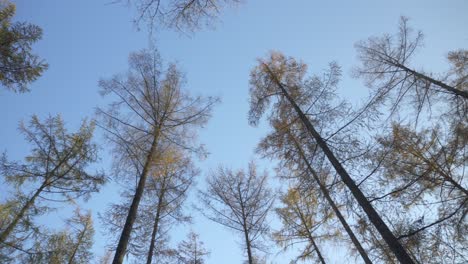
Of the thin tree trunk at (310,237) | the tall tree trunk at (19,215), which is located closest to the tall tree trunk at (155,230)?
the tall tree trunk at (19,215)

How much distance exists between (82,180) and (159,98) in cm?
385

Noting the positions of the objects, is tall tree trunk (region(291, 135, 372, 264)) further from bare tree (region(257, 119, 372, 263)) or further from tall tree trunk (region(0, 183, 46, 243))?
tall tree trunk (region(0, 183, 46, 243))

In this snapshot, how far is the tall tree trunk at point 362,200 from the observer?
443cm

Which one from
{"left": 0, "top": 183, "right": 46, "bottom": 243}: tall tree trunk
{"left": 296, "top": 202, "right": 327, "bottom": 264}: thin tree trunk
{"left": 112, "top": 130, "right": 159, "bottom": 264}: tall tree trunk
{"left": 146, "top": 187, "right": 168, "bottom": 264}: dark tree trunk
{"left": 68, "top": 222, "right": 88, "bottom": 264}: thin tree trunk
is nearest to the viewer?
{"left": 112, "top": 130, "right": 159, "bottom": 264}: tall tree trunk

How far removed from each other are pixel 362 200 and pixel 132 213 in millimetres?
5520

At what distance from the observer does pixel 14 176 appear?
8.12m

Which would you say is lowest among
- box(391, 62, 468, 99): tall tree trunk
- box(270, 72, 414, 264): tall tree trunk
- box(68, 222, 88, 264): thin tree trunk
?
box(270, 72, 414, 264): tall tree trunk

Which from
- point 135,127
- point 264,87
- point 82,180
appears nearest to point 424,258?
point 264,87

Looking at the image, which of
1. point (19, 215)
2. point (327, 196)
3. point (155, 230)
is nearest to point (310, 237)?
point (327, 196)

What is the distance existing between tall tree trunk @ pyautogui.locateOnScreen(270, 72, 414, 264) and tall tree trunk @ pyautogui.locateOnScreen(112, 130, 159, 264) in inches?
186

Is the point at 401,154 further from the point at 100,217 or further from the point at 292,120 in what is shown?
the point at 100,217

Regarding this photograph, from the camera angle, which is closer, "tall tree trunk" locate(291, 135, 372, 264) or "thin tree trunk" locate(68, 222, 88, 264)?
"tall tree trunk" locate(291, 135, 372, 264)

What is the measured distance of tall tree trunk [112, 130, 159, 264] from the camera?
5795 millimetres

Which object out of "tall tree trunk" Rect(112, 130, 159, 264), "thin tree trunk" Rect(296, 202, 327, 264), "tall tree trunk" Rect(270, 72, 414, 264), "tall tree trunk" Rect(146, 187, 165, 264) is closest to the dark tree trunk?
"tall tree trunk" Rect(146, 187, 165, 264)
